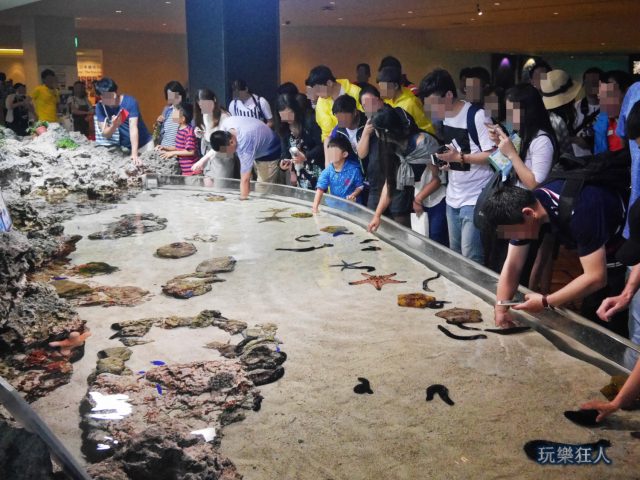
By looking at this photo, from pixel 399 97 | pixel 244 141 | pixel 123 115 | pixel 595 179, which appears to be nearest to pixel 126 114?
pixel 123 115

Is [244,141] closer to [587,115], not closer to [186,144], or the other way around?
[186,144]

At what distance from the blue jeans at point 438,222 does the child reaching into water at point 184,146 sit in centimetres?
412

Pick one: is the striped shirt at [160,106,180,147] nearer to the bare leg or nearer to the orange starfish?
the bare leg

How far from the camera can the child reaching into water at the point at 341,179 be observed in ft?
19.9

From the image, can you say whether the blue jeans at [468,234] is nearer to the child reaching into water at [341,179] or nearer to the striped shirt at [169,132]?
the child reaching into water at [341,179]

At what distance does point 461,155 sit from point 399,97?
4.67 feet

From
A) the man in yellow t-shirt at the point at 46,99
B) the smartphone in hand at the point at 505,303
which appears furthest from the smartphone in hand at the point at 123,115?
the smartphone in hand at the point at 505,303

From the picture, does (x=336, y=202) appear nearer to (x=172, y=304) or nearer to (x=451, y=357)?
(x=172, y=304)

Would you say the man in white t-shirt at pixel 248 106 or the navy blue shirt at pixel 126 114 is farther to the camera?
the navy blue shirt at pixel 126 114

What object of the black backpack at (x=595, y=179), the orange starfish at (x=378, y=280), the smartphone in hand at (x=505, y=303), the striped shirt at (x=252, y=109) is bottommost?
the orange starfish at (x=378, y=280)

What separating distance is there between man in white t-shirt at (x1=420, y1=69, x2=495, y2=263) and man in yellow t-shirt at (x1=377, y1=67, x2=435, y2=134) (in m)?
0.83

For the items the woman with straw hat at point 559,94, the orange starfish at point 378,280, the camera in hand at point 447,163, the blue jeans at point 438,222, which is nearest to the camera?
the orange starfish at point 378,280

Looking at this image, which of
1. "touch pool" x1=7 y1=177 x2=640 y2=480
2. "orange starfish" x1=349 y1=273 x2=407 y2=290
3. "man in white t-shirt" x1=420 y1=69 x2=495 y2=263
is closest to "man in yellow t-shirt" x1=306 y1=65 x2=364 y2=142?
"man in white t-shirt" x1=420 y1=69 x2=495 y2=263

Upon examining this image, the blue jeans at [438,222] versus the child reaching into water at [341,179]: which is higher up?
the child reaching into water at [341,179]
